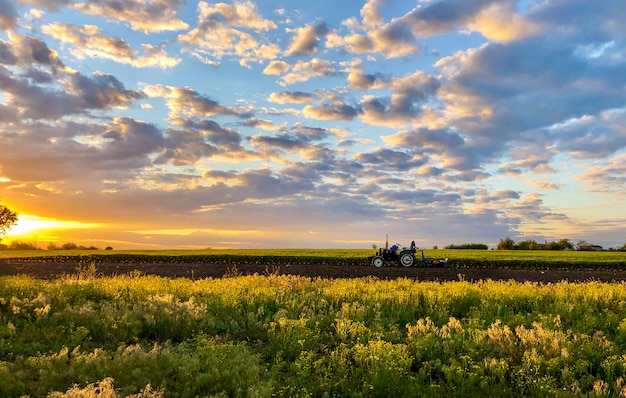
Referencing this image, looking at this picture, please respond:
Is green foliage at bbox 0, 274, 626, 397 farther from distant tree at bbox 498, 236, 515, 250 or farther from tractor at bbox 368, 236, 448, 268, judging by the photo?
distant tree at bbox 498, 236, 515, 250

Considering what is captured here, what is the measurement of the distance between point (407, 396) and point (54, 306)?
32.5 ft

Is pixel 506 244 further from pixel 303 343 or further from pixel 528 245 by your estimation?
pixel 303 343

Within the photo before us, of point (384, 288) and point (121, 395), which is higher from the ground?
point (384, 288)

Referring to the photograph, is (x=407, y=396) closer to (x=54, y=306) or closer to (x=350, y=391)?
(x=350, y=391)

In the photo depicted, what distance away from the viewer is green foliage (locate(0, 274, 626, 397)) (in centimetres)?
797

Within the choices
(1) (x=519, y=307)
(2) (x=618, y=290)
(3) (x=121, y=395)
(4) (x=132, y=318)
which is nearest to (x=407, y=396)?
(3) (x=121, y=395)


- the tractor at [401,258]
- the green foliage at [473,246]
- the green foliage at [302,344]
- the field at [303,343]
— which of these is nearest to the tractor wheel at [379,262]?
the tractor at [401,258]

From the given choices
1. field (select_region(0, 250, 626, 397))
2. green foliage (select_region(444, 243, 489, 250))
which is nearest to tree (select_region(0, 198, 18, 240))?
field (select_region(0, 250, 626, 397))

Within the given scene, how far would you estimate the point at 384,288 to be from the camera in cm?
1628

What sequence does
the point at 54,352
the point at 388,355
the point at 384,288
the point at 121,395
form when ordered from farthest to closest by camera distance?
the point at 384,288 → the point at 54,352 → the point at 388,355 → the point at 121,395

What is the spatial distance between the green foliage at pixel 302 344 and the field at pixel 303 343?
3 centimetres

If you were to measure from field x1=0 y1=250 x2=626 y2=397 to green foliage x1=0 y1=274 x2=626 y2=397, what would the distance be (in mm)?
34

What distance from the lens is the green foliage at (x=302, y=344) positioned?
26.1 ft

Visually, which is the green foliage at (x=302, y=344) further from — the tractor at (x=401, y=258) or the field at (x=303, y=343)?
the tractor at (x=401, y=258)
